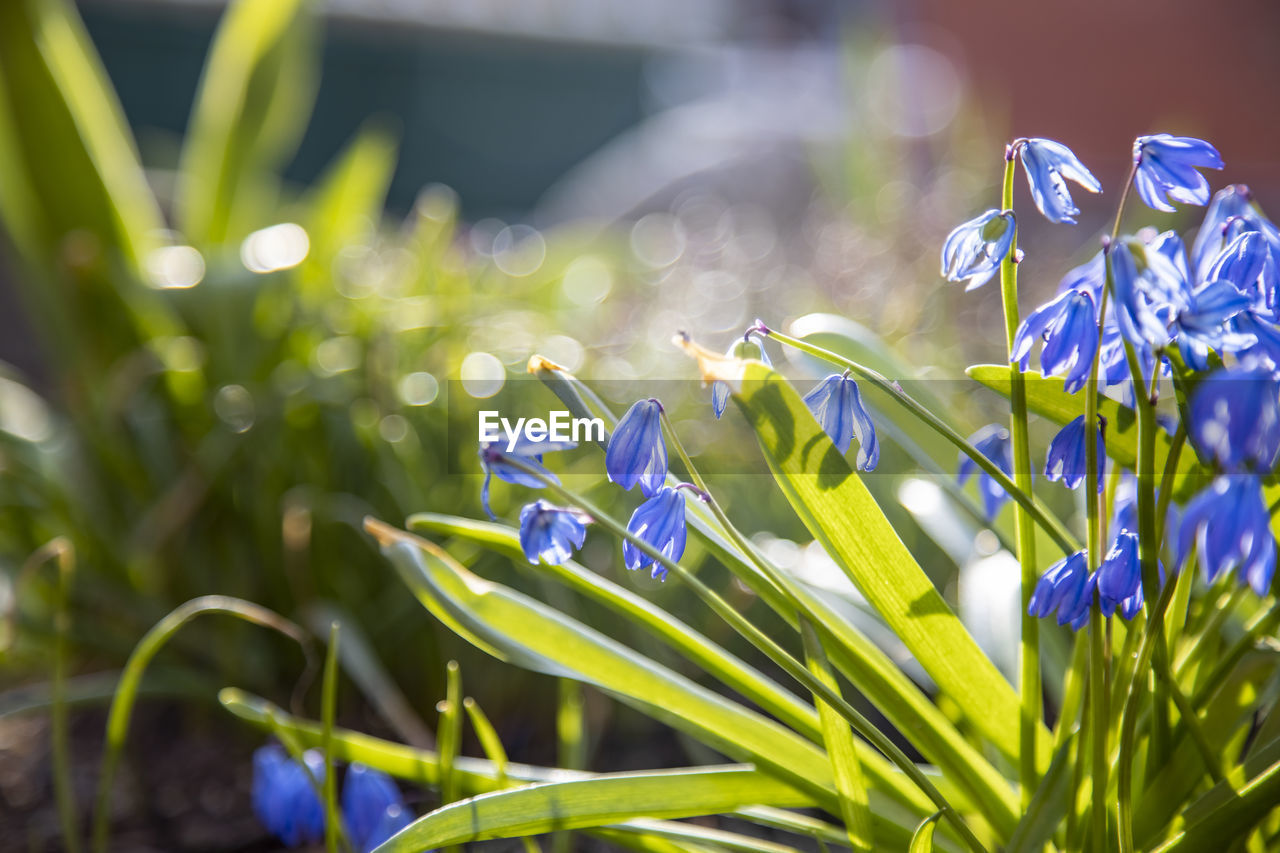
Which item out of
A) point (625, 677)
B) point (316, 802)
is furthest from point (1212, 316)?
point (316, 802)

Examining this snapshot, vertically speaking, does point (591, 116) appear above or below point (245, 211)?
above

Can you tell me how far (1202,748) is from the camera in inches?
22.9

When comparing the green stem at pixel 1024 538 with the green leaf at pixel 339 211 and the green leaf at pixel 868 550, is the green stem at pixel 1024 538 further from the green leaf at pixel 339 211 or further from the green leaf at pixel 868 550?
the green leaf at pixel 339 211

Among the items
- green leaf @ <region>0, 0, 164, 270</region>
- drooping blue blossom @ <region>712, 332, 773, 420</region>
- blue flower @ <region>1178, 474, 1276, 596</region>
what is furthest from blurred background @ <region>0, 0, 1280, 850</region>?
blue flower @ <region>1178, 474, 1276, 596</region>

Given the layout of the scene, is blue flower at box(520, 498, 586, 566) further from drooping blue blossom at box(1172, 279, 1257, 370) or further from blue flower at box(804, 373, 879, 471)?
drooping blue blossom at box(1172, 279, 1257, 370)

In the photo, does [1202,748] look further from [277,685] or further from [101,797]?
[277,685]

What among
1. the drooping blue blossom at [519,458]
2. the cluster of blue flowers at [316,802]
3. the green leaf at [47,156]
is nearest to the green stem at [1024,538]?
the drooping blue blossom at [519,458]

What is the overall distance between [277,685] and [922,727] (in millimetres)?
1010

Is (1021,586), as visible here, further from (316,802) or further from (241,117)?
(241,117)

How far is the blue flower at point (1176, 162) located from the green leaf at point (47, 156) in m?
1.60

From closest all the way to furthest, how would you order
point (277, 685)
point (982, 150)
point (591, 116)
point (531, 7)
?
point (277, 685), point (982, 150), point (591, 116), point (531, 7)

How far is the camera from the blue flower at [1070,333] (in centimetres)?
51

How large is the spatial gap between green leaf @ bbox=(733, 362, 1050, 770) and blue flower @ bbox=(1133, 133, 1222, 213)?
0.75 feet

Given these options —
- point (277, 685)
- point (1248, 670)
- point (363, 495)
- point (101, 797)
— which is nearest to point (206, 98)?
point (363, 495)
